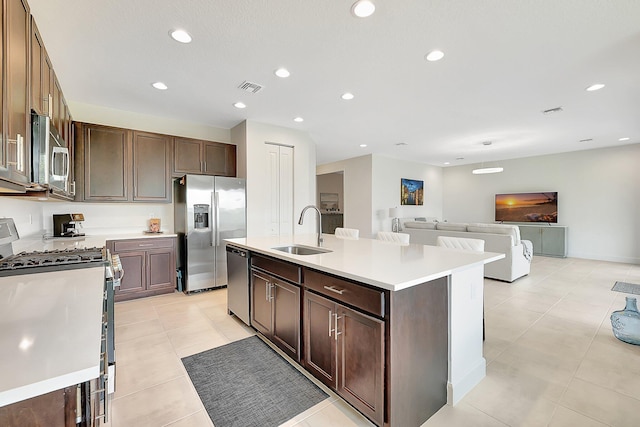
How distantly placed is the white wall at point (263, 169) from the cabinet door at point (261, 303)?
1990 millimetres

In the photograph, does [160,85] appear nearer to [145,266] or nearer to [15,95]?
[15,95]

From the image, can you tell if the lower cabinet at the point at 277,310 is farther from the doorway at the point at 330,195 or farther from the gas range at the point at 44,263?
the doorway at the point at 330,195

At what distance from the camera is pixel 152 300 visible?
3822mm

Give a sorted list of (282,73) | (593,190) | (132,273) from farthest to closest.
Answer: (593,190)
(132,273)
(282,73)

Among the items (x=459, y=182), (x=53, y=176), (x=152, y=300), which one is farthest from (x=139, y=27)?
(x=459, y=182)

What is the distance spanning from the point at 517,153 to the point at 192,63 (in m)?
7.74

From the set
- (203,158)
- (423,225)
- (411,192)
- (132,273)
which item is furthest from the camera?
(411,192)

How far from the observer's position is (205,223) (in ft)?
13.8

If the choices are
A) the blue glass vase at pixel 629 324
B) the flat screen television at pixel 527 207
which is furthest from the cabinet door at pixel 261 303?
the flat screen television at pixel 527 207

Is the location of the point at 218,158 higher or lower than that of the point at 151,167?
higher

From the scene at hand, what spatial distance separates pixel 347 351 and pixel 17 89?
2.19 metres

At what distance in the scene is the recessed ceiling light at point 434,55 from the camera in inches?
100

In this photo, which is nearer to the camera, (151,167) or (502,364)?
(502,364)

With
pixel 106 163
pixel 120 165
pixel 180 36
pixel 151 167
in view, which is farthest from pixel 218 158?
pixel 180 36
